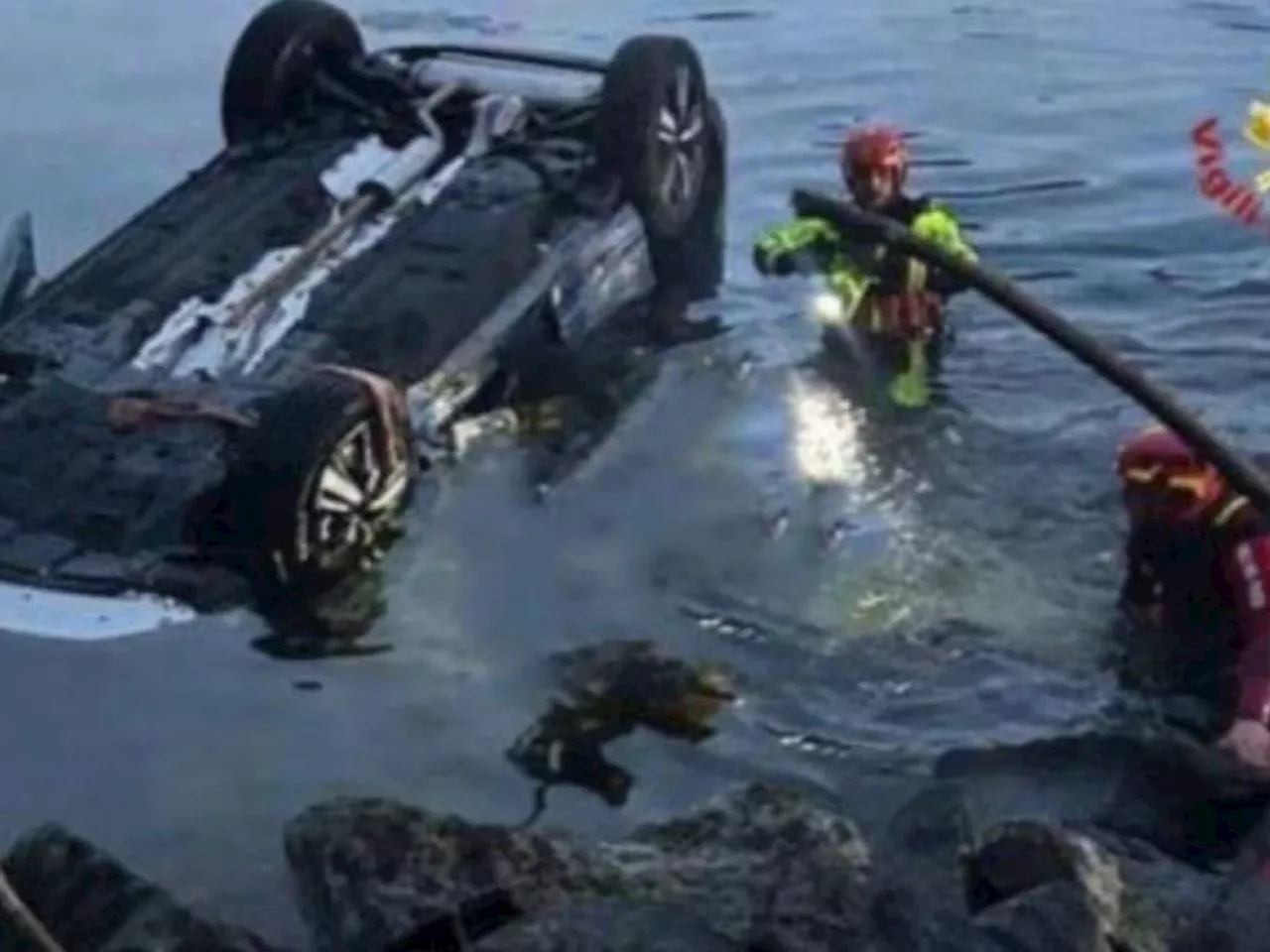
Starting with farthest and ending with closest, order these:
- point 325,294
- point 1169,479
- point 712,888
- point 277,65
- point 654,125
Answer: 1. point 277,65
2. point 654,125
3. point 325,294
4. point 1169,479
5. point 712,888

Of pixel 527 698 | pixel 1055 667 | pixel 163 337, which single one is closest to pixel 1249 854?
pixel 1055 667

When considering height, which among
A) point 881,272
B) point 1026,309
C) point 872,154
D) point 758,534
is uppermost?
point 1026,309

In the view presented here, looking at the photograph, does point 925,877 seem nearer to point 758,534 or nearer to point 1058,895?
point 1058,895

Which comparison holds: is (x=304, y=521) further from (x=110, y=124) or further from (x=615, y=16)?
(x=615, y=16)

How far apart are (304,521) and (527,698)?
101cm

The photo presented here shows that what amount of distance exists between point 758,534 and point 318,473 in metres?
1.74

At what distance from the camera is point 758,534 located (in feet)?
33.7

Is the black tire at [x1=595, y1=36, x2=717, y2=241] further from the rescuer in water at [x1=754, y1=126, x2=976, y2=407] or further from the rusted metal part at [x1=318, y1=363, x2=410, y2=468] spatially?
the rusted metal part at [x1=318, y1=363, x2=410, y2=468]

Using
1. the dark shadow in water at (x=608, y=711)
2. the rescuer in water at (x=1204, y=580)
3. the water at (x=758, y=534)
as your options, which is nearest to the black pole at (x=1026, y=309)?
the rescuer in water at (x=1204, y=580)

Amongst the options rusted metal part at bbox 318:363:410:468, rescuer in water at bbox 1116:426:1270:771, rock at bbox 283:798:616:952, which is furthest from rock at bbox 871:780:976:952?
rusted metal part at bbox 318:363:410:468

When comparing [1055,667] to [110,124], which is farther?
[110,124]

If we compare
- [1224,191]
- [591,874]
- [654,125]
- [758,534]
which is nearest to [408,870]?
[591,874]

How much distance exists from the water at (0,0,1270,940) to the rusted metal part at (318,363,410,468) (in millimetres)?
432

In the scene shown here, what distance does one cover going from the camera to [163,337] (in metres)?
10.4
